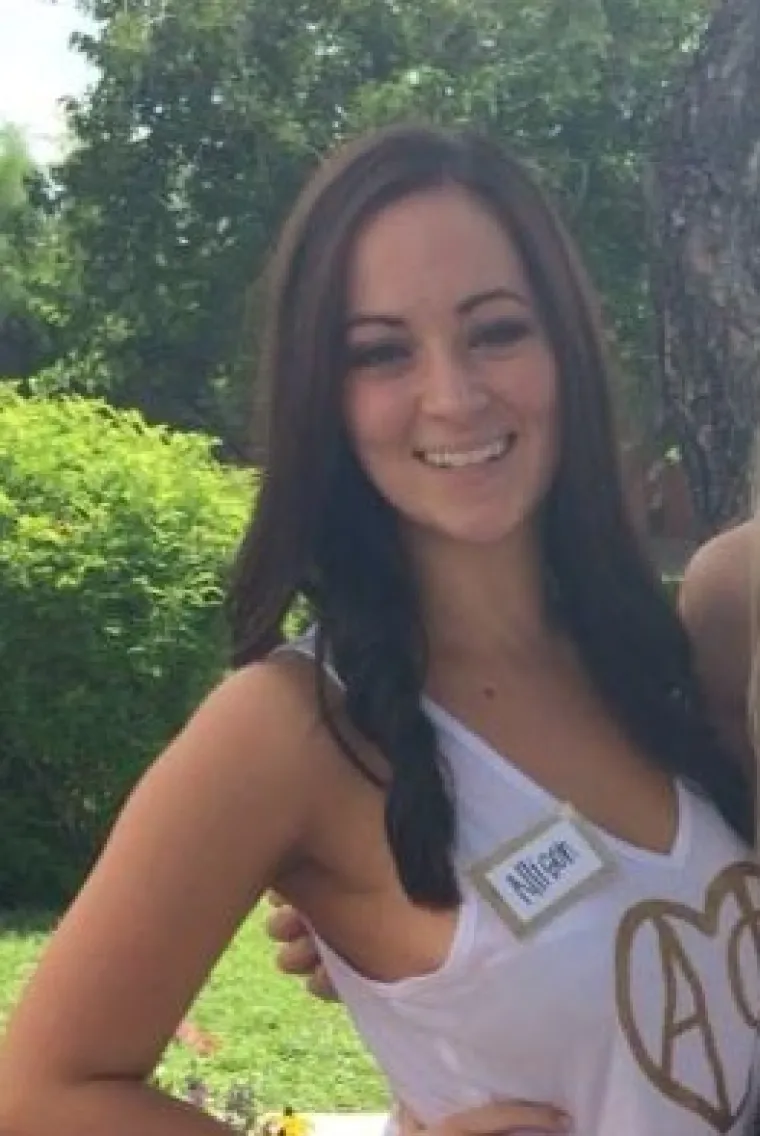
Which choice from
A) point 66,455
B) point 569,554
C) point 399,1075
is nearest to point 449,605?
point 569,554

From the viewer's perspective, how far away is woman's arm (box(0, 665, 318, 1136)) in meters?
1.86

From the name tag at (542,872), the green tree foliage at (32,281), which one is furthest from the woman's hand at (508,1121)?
the green tree foliage at (32,281)

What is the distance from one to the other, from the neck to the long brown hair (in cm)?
2

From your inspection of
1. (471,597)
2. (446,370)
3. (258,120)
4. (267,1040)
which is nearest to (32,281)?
(258,120)

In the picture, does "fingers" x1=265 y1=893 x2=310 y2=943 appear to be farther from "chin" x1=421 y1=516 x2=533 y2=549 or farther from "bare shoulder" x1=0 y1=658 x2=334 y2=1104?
"chin" x1=421 y1=516 x2=533 y2=549

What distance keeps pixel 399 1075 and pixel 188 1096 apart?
309 centimetres

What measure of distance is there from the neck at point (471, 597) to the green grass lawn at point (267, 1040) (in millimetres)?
3437

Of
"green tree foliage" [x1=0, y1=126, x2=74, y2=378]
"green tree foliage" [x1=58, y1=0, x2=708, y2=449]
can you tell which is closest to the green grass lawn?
"green tree foliage" [x1=58, y1=0, x2=708, y2=449]

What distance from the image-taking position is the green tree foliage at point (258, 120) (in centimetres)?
2489

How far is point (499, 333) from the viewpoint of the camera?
6.65ft

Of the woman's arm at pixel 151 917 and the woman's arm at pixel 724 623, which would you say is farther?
the woman's arm at pixel 724 623

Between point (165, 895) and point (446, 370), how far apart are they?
538 mm

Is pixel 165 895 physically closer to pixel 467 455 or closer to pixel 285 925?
pixel 285 925

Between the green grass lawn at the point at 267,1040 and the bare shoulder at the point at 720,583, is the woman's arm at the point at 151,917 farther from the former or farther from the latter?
the green grass lawn at the point at 267,1040
